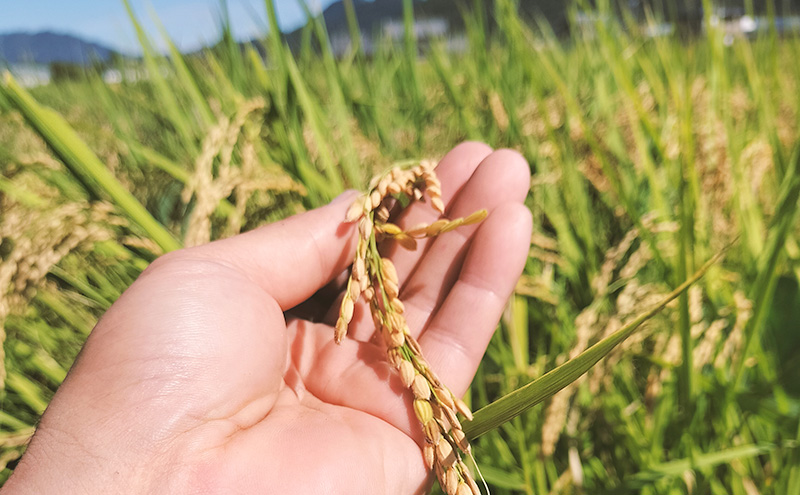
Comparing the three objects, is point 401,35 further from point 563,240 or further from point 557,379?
point 557,379

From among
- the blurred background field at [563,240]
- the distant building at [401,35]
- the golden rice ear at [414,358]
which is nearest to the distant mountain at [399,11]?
the distant building at [401,35]

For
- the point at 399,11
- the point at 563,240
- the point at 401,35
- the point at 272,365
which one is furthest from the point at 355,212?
the point at 401,35

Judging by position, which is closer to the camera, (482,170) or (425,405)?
(425,405)

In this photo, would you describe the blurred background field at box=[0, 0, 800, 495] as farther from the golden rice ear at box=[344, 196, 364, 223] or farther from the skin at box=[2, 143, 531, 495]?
the golden rice ear at box=[344, 196, 364, 223]

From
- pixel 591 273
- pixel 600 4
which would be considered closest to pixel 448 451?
pixel 591 273

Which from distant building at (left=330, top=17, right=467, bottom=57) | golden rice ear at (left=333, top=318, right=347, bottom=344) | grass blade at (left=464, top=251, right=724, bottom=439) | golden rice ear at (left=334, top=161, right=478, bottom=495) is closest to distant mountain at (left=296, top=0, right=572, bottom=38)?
distant building at (left=330, top=17, right=467, bottom=57)

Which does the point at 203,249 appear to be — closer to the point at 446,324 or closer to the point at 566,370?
the point at 446,324
